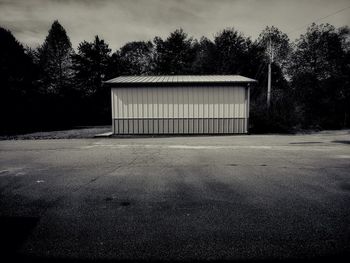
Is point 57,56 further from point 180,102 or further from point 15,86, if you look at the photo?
point 180,102

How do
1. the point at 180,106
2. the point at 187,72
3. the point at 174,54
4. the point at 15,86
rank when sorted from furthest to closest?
the point at 174,54 < the point at 187,72 < the point at 15,86 < the point at 180,106

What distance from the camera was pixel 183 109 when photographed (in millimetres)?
16188

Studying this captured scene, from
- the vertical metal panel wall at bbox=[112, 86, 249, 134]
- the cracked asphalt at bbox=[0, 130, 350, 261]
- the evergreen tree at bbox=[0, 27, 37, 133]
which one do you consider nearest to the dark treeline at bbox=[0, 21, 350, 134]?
the evergreen tree at bbox=[0, 27, 37, 133]

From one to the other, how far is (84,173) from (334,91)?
29861mm

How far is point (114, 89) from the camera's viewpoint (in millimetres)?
16281

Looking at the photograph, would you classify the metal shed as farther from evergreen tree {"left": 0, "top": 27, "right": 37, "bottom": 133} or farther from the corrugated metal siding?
evergreen tree {"left": 0, "top": 27, "right": 37, "bottom": 133}

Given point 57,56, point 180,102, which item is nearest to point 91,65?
point 57,56

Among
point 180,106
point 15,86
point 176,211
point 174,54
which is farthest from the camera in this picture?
point 174,54

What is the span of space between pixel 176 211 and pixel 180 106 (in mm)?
12808

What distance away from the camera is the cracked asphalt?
2646 mm

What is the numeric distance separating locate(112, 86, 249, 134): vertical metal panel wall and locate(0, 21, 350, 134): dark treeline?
107 inches

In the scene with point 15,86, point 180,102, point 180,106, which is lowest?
point 180,106

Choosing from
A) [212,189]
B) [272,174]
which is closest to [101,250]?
[212,189]

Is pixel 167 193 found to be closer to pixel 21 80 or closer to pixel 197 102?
pixel 197 102
